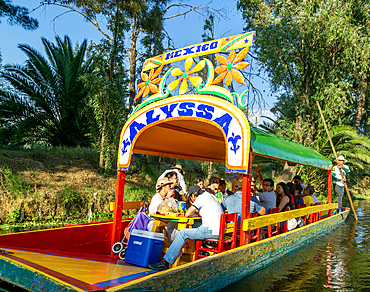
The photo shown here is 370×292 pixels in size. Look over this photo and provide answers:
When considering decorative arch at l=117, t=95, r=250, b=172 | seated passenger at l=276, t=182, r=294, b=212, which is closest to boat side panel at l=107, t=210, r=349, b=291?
seated passenger at l=276, t=182, r=294, b=212

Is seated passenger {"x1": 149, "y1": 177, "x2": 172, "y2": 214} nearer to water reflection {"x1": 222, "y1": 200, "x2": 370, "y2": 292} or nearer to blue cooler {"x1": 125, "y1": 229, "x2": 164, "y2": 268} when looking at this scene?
blue cooler {"x1": 125, "y1": 229, "x2": 164, "y2": 268}

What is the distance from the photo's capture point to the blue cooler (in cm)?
443

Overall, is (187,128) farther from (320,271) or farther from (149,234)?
(320,271)

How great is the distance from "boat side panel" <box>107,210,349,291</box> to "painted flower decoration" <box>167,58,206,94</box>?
282 centimetres

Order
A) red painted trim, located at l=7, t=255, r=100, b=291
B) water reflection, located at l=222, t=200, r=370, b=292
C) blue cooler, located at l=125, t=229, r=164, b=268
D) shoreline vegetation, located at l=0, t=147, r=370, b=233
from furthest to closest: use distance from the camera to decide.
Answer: shoreline vegetation, located at l=0, t=147, r=370, b=233, water reflection, located at l=222, t=200, r=370, b=292, blue cooler, located at l=125, t=229, r=164, b=268, red painted trim, located at l=7, t=255, r=100, b=291

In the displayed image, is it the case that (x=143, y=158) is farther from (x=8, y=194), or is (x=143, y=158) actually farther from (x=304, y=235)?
(x=304, y=235)

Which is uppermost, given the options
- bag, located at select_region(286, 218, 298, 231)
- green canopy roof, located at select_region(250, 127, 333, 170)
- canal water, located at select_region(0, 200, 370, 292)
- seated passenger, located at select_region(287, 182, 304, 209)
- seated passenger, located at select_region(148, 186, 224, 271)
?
green canopy roof, located at select_region(250, 127, 333, 170)

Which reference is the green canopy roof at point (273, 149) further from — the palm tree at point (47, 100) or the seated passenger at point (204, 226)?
the palm tree at point (47, 100)

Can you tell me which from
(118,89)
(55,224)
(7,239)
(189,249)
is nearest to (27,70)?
(118,89)

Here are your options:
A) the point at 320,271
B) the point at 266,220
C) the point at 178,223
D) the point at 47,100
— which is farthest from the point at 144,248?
the point at 47,100

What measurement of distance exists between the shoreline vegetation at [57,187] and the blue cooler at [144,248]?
15.5 ft

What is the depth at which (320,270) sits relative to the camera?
607 centimetres

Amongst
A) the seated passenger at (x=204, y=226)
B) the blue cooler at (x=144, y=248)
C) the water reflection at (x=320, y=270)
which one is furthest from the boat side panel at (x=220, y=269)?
the blue cooler at (x=144, y=248)

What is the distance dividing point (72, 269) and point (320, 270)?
4759mm
